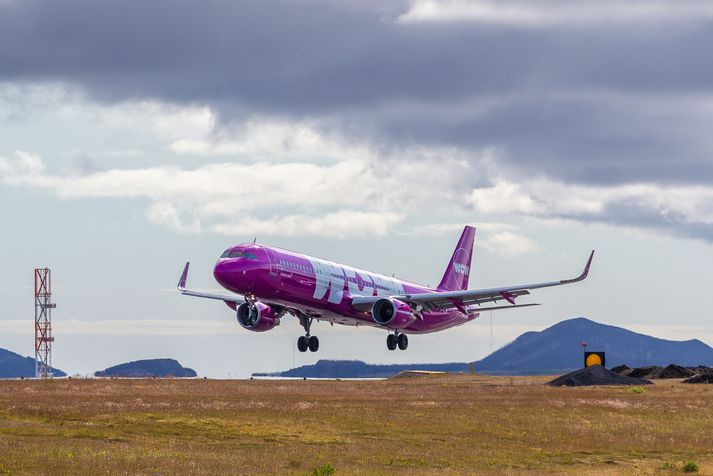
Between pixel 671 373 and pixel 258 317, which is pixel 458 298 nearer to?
pixel 258 317

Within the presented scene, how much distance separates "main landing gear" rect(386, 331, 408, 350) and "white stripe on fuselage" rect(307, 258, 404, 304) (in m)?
4.39

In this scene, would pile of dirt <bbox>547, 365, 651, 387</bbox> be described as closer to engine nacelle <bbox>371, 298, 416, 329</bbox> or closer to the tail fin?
the tail fin

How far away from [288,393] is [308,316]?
1120 centimetres

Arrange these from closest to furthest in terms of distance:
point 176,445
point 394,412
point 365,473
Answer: point 365,473 < point 176,445 < point 394,412

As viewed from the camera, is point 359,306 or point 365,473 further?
point 359,306

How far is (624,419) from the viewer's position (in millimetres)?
71625

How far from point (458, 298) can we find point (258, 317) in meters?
16.5

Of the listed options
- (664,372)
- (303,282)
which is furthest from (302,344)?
(664,372)

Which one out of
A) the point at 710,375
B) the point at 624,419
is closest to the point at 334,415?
the point at 624,419

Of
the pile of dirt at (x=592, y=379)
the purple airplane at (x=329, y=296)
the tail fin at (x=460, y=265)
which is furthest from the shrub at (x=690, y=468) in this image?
the tail fin at (x=460, y=265)

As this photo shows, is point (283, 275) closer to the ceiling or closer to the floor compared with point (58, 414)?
closer to the ceiling

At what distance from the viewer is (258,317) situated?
95438 millimetres

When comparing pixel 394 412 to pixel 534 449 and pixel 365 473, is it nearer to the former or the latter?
pixel 534 449

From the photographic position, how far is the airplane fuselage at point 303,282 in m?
82.4
